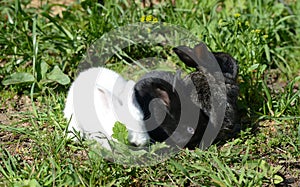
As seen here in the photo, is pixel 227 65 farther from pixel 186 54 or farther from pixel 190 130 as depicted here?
pixel 190 130

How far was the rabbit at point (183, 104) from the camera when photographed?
3479 millimetres

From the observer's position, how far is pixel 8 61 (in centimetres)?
468

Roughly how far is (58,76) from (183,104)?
1217 millimetres

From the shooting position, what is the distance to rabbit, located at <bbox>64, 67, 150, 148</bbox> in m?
3.51

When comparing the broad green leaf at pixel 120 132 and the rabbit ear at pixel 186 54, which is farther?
the rabbit ear at pixel 186 54

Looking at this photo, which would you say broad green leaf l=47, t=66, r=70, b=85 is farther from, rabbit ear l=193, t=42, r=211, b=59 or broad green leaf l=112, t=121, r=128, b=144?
rabbit ear l=193, t=42, r=211, b=59

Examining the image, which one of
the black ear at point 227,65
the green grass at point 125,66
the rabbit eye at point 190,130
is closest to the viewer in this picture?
the green grass at point 125,66

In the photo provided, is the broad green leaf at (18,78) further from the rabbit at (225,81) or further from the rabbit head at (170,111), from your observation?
the rabbit at (225,81)

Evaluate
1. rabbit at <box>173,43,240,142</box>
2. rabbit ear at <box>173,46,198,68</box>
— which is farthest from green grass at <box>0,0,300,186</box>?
rabbit ear at <box>173,46,198,68</box>

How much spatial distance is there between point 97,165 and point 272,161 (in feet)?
3.68

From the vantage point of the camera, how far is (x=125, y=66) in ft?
14.9

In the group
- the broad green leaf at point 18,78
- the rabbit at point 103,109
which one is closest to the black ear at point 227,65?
the rabbit at point 103,109

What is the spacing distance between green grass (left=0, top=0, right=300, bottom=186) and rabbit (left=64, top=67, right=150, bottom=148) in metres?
0.14

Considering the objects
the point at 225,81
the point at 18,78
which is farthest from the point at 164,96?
the point at 18,78
